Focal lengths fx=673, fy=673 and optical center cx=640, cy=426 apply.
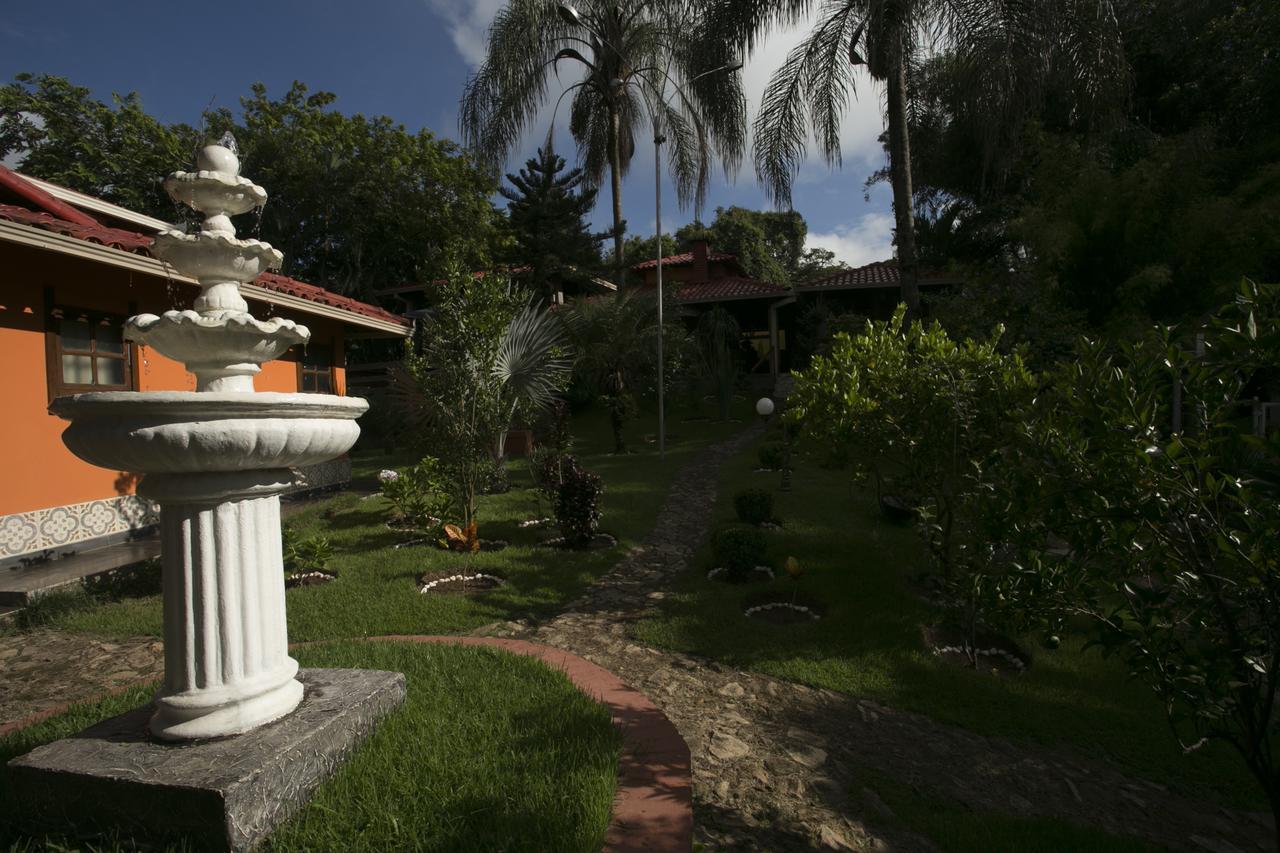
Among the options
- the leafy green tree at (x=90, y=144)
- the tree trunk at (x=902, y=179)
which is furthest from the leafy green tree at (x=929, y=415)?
the leafy green tree at (x=90, y=144)

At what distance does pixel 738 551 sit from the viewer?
6230 millimetres

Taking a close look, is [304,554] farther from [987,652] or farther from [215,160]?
[987,652]

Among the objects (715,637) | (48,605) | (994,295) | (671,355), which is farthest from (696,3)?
(48,605)

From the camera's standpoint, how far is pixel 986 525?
369 centimetres

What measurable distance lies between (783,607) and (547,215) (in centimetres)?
1628

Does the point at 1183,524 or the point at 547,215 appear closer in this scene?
the point at 1183,524

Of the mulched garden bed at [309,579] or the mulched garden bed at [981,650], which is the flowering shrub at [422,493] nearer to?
the mulched garden bed at [309,579]

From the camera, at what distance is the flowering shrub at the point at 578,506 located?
736 centimetres

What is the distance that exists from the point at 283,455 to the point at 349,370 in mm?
18801

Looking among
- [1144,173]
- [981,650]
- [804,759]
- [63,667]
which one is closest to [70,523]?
[63,667]

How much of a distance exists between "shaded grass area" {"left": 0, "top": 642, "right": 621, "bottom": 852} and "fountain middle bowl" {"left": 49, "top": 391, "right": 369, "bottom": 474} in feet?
4.17

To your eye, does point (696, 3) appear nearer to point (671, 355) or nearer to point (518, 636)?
point (671, 355)

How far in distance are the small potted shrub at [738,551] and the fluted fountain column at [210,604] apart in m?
4.31

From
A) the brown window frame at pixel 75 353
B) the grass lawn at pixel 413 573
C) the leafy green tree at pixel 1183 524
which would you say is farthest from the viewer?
the brown window frame at pixel 75 353
